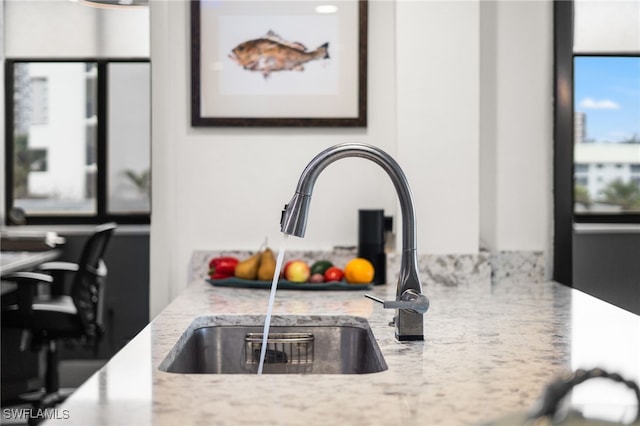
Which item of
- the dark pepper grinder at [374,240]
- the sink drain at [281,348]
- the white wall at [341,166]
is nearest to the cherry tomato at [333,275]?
the dark pepper grinder at [374,240]

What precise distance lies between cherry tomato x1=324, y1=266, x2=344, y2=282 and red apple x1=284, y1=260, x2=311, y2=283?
0.06 meters

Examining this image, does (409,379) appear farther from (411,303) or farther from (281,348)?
(281,348)

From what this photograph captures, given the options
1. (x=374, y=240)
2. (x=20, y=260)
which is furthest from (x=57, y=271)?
(x=374, y=240)

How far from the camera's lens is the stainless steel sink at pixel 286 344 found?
196 cm

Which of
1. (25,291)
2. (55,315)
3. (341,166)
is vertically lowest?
(55,315)

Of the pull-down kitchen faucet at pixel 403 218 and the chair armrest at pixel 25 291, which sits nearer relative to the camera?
the pull-down kitchen faucet at pixel 403 218

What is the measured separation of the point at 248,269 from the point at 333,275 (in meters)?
0.26

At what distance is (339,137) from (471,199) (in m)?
0.47

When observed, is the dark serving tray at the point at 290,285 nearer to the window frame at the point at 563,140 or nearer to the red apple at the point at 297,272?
the red apple at the point at 297,272

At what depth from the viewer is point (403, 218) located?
166cm

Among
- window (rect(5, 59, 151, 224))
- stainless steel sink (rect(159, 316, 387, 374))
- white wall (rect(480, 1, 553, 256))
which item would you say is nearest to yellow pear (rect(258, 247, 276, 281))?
stainless steel sink (rect(159, 316, 387, 374))

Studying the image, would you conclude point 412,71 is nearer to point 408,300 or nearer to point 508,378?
point 408,300

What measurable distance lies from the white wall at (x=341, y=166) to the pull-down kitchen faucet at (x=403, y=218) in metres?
0.83

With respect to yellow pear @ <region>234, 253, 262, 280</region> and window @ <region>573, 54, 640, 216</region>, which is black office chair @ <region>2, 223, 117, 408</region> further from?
window @ <region>573, 54, 640, 216</region>
